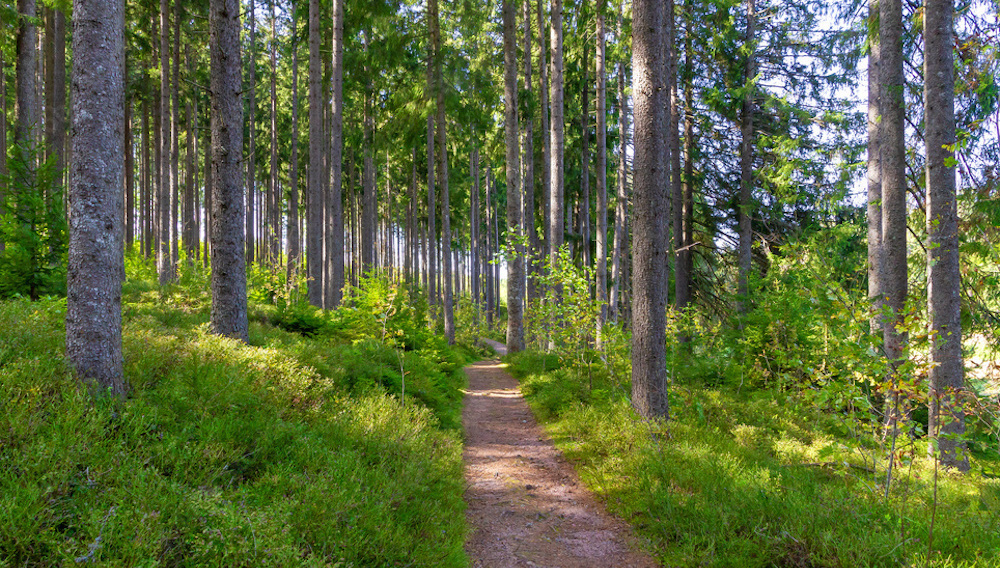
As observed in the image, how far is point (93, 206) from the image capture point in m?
3.75

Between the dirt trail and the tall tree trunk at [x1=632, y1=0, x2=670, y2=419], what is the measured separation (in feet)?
5.25

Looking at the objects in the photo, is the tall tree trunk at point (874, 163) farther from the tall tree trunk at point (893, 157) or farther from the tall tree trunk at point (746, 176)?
the tall tree trunk at point (746, 176)

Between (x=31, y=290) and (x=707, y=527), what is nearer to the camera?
(x=707, y=527)

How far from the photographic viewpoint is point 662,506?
4285 mm

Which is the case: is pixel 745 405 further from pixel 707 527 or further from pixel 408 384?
pixel 408 384

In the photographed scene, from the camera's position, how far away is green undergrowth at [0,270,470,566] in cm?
255

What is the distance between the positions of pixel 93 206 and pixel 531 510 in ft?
15.4

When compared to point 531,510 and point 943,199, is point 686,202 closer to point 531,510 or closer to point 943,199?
point 943,199

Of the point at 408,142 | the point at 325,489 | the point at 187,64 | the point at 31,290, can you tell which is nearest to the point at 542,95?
the point at 408,142

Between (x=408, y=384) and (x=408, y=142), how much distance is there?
10.5 meters

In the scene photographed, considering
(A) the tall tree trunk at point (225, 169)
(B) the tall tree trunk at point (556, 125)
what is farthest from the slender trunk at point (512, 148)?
(A) the tall tree trunk at point (225, 169)

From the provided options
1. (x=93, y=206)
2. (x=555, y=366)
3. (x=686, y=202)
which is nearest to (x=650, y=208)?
(x=93, y=206)

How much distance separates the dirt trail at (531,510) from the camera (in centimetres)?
395

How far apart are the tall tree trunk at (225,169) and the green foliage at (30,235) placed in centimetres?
261
